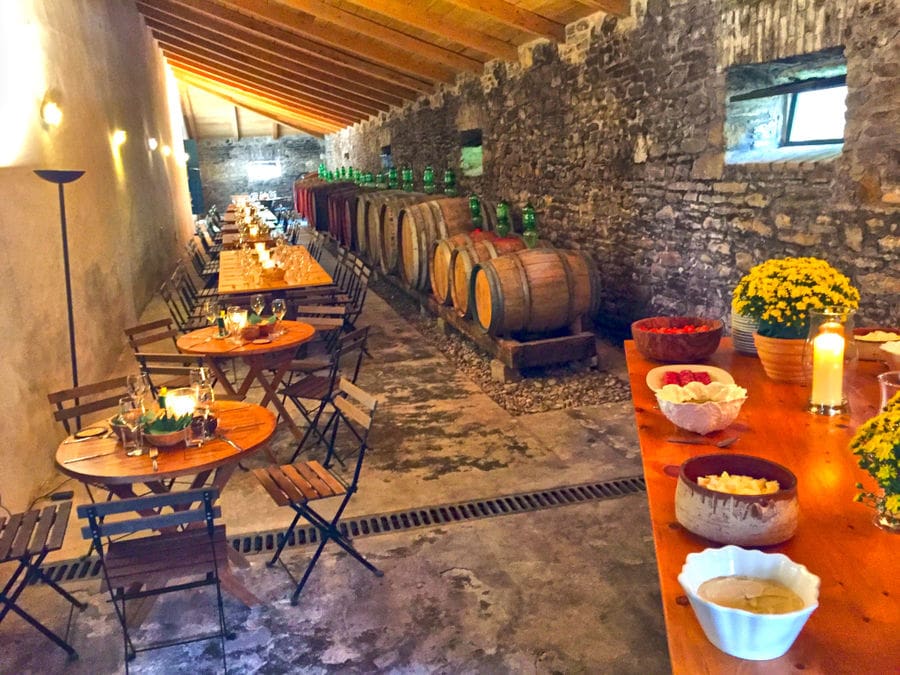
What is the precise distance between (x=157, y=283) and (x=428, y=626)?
25.9 ft

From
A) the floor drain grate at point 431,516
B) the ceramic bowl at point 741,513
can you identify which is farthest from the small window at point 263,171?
the ceramic bowl at point 741,513

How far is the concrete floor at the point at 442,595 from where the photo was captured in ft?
7.55

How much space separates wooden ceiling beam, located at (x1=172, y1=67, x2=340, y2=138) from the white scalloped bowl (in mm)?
16569

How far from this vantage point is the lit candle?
77.6 inches

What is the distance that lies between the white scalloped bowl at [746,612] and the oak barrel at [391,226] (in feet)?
19.9

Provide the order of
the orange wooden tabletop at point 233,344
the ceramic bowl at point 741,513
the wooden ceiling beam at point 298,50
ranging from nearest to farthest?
the ceramic bowl at point 741,513 < the orange wooden tabletop at point 233,344 < the wooden ceiling beam at point 298,50

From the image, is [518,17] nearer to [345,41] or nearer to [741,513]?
[345,41]

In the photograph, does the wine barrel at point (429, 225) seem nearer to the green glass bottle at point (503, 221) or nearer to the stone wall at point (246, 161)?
the green glass bottle at point (503, 221)

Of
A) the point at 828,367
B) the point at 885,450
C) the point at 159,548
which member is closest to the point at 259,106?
the point at 159,548

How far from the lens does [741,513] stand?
1344 millimetres

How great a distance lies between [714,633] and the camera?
3.68 ft

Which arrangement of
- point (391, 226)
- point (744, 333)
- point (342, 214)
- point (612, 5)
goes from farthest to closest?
point (342, 214)
point (391, 226)
point (612, 5)
point (744, 333)

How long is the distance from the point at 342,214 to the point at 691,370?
8.87 m

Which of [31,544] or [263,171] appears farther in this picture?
[263,171]
